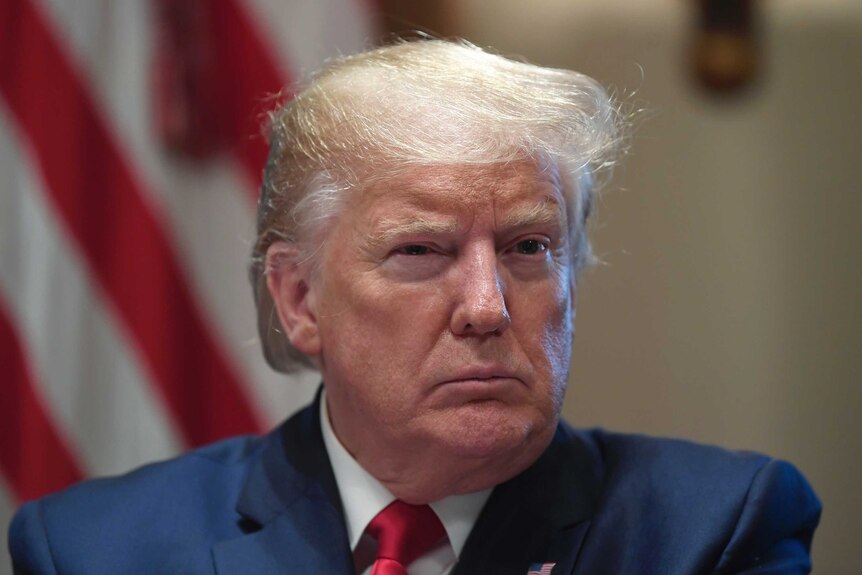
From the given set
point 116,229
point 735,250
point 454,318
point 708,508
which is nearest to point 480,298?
point 454,318

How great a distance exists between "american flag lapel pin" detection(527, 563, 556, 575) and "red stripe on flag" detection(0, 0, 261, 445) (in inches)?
55.8

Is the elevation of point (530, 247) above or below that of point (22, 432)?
above

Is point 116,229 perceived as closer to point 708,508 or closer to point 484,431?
point 484,431

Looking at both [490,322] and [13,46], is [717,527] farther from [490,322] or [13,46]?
[13,46]

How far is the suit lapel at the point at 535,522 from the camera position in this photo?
169cm

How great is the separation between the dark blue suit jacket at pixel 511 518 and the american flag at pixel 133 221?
36.6 inches

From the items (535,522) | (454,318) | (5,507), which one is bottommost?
(5,507)

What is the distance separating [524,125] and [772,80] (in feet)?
6.48

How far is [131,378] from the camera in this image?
289 centimetres

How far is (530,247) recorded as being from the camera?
1.71 m

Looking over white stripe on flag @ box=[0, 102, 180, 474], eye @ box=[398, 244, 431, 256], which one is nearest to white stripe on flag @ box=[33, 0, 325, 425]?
white stripe on flag @ box=[0, 102, 180, 474]

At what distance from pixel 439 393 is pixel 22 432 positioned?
1582mm

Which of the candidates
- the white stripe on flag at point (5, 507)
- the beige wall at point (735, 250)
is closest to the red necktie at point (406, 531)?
the white stripe on flag at point (5, 507)

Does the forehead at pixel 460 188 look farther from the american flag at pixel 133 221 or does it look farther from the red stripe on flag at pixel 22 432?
the red stripe on flag at pixel 22 432
